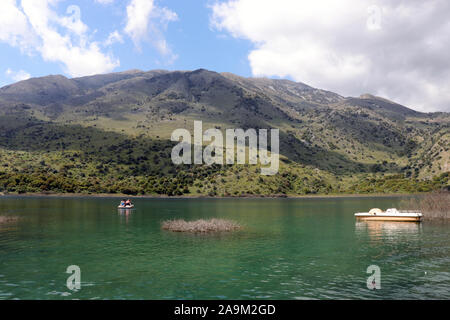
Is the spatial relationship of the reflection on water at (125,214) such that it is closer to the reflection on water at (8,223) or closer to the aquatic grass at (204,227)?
the reflection on water at (8,223)

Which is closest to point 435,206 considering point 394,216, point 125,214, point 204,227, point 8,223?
point 394,216

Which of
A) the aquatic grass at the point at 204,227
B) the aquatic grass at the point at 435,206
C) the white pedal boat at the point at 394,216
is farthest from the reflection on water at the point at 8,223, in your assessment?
the aquatic grass at the point at 435,206

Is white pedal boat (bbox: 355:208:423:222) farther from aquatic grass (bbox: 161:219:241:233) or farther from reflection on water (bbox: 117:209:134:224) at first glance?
reflection on water (bbox: 117:209:134:224)

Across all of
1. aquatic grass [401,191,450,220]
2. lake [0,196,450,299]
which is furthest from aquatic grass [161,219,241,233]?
aquatic grass [401,191,450,220]

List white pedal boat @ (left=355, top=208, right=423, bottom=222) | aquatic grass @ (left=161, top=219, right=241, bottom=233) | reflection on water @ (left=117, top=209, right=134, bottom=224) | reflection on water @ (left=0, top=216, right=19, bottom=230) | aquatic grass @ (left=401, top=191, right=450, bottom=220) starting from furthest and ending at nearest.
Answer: reflection on water @ (left=117, top=209, right=134, bottom=224), aquatic grass @ (left=401, top=191, right=450, bottom=220), white pedal boat @ (left=355, top=208, right=423, bottom=222), reflection on water @ (left=0, top=216, right=19, bottom=230), aquatic grass @ (left=161, top=219, right=241, bottom=233)

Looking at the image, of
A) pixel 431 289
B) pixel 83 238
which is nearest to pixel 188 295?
pixel 431 289

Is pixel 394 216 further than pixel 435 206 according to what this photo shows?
No

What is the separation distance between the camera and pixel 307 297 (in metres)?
27.7

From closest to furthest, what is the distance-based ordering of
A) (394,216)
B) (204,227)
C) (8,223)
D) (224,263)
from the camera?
1. (224,263)
2. (204,227)
3. (8,223)
4. (394,216)

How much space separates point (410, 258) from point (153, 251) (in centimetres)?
3365

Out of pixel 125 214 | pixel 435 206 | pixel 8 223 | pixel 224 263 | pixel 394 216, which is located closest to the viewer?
pixel 224 263

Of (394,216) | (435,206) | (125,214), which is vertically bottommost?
(125,214)

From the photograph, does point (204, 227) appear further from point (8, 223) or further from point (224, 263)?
point (8, 223)

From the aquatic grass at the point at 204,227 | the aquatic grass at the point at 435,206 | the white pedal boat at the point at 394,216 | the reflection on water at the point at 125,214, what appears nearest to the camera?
the aquatic grass at the point at 204,227
